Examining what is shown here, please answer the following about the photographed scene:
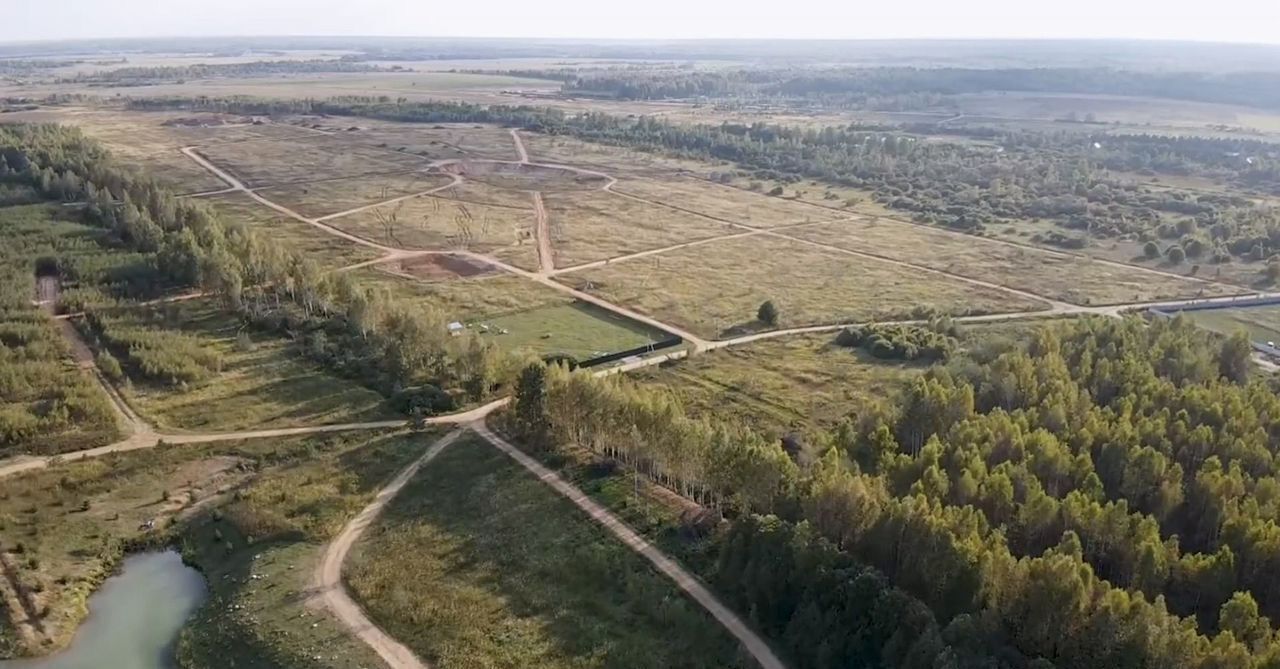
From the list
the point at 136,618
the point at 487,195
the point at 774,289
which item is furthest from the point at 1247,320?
the point at 487,195

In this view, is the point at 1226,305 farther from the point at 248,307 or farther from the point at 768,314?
the point at 248,307

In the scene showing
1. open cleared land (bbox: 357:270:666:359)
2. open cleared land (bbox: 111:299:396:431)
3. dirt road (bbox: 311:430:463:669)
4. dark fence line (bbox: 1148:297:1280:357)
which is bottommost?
dirt road (bbox: 311:430:463:669)

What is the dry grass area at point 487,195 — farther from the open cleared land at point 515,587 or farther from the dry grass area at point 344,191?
the open cleared land at point 515,587

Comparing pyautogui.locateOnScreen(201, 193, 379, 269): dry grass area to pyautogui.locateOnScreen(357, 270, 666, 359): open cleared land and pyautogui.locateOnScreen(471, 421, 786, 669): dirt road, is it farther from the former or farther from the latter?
pyautogui.locateOnScreen(471, 421, 786, 669): dirt road

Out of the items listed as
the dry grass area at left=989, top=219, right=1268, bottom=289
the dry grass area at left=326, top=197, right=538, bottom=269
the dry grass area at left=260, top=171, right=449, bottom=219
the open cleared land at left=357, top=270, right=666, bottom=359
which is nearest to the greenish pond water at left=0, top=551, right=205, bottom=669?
the open cleared land at left=357, top=270, right=666, bottom=359

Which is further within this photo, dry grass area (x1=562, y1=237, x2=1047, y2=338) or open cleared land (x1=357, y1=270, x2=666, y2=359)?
dry grass area (x1=562, y1=237, x2=1047, y2=338)
